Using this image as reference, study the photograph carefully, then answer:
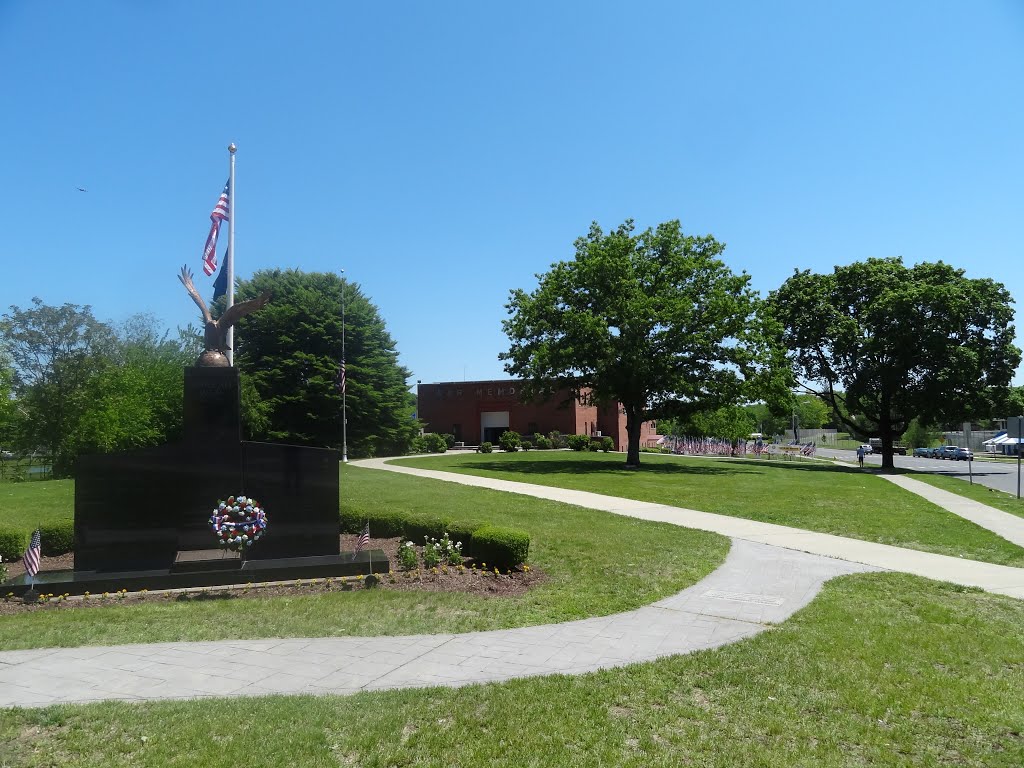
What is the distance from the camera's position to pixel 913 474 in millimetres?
34281

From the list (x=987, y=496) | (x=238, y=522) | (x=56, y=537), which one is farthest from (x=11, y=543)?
(x=987, y=496)

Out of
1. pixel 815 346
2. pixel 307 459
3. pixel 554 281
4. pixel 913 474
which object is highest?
pixel 554 281

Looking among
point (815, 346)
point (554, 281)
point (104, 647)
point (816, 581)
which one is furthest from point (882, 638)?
point (815, 346)

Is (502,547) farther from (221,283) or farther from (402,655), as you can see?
(221,283)

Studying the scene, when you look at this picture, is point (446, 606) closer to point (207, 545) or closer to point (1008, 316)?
point (207, 545)

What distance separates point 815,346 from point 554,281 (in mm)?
17103

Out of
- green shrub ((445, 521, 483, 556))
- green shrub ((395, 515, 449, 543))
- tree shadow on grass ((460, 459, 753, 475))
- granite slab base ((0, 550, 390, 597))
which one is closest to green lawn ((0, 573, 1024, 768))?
granite slab base ((0, 550, 390, 597))

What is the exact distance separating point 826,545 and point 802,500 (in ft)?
24.0

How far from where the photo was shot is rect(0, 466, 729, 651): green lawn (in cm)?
662

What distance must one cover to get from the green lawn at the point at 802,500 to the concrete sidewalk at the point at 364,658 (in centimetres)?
652

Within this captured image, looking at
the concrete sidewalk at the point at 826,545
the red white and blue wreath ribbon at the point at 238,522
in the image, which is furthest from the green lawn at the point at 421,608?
the concrete sidewalk at the point at 826,545

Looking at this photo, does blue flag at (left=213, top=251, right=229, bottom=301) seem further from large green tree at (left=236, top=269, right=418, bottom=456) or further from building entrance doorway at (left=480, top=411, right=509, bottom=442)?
building entrance doorway at (left=480, top=411, right=509, bottom=442)

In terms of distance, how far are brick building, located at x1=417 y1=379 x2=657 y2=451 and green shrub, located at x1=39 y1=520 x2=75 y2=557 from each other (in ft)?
174

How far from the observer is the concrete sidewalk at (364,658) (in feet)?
16.7
